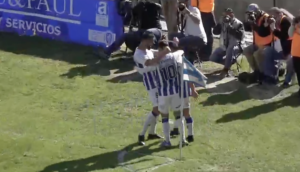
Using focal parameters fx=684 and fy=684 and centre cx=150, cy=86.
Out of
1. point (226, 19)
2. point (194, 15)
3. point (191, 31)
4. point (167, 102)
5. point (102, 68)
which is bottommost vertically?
point (102, 68)

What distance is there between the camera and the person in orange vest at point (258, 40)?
1425cm

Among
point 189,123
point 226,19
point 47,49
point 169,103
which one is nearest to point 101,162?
point 169,103

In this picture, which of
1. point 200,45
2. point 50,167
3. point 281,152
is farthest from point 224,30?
point 50,167

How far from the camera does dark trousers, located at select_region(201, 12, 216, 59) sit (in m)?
16.1

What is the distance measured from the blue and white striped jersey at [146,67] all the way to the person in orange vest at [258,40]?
161 inches

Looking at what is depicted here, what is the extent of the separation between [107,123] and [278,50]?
4.35 m

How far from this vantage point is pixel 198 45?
14.8m

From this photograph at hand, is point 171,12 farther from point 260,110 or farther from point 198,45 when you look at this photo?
point 260,110

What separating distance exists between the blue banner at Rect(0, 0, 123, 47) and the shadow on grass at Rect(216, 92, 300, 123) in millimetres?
4454

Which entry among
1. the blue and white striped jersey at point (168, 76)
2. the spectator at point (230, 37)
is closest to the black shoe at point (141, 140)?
the blue and white striped jersey at point (168, 76)

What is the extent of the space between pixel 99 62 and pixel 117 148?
494 cm

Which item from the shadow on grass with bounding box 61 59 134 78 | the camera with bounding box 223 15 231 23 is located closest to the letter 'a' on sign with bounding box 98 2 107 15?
the shadow on grass with bounding box 61 59 134 78

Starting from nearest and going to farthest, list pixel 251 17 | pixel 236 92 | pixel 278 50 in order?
pixel 236 92 → pixel 278 50 → pixel 251 17

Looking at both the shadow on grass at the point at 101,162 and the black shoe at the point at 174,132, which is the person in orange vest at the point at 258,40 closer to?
the black shoe at the point at 174,132
